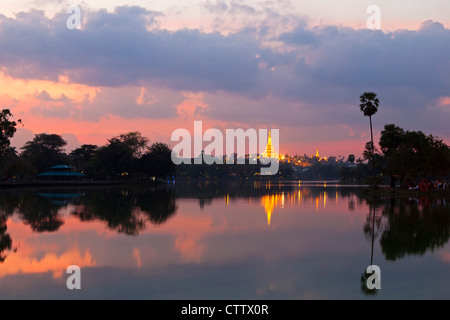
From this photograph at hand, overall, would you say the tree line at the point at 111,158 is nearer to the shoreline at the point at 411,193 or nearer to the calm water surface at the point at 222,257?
the shoreline at the point at 411,193

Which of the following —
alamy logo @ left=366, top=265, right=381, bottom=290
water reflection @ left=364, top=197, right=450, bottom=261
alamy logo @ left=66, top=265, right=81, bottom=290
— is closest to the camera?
alamy logo @ left=66, top=265, right=81, bottom=290

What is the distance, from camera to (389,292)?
11.1 meters

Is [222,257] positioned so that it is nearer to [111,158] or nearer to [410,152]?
[410,152]

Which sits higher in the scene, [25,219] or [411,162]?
[411,162]

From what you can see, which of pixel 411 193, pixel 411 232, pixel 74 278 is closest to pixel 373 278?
pixel 74 278

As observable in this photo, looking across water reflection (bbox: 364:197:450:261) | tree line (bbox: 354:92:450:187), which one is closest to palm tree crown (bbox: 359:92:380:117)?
tree line (bbox: 354:92:450:187)

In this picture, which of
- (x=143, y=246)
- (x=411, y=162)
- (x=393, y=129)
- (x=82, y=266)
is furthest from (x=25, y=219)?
(x=393, y=129)

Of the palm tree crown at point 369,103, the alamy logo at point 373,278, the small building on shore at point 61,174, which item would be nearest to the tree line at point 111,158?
the small building on shore at point 61,174

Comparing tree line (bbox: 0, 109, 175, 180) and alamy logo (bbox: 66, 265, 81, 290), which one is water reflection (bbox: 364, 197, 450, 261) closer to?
alamy logo (bbox: 66, 265, 81, 290)

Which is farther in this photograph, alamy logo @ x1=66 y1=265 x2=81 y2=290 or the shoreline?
the shoreline

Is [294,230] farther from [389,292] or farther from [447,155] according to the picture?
[447,155]
